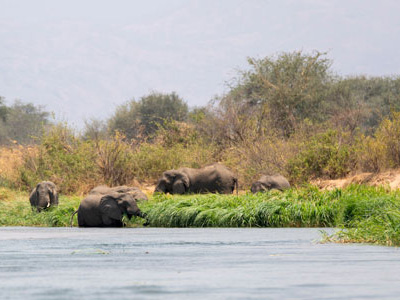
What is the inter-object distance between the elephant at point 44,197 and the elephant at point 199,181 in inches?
193

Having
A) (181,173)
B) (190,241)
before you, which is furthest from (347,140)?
(190,241)

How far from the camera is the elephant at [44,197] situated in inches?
756

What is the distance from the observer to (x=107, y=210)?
16391mm

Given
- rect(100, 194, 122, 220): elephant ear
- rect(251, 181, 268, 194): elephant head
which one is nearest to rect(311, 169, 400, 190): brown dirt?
rect(251, 181, 268, 194): elephant head

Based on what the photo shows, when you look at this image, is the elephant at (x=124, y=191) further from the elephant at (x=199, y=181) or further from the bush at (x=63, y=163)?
the bush at (x=63, y=163)

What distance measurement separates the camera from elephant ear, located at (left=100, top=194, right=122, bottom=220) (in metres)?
16.4

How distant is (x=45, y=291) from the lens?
5047 mm

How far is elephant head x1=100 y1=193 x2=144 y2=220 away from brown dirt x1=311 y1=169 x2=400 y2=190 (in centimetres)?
600

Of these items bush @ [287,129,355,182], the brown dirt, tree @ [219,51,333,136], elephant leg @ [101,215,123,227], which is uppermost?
tree @ [219,51,333,136]

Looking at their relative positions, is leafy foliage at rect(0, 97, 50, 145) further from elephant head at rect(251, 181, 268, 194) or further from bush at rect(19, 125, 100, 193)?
elephant head at rect(251, 181, 268, 194)

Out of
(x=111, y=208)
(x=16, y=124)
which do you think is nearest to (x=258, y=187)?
(x=111, y=208)

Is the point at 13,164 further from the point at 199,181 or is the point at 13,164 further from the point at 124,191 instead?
the point at 124,191

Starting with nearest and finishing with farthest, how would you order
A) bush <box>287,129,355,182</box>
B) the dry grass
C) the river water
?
1. the river water
2. bush <box>287,129,355,182</box>
3. the dry grass

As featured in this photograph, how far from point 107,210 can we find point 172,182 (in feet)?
26.5
